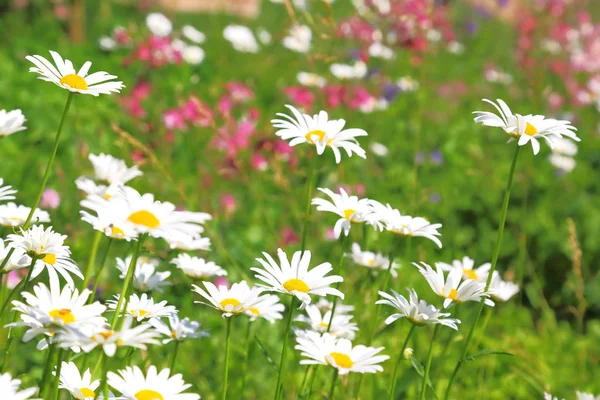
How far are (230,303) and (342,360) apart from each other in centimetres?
25

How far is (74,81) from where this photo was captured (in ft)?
4.73

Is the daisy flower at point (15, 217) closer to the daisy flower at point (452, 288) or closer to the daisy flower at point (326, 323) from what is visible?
the daisy flower at point (326, 323)

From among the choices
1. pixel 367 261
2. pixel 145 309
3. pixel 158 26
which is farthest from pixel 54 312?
pixel 158 26

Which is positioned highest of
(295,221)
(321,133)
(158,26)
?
(158,26)

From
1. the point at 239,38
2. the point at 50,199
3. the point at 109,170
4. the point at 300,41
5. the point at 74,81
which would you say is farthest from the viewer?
the point at 239,38

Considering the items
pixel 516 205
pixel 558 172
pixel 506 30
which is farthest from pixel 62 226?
pixel 506 30

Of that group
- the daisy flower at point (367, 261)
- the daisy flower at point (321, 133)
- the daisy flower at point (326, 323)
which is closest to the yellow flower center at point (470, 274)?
the daisy flower at point (367, 261)

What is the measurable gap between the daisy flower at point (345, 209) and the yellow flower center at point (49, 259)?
1.74 feet

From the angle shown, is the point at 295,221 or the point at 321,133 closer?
the point at 321,133

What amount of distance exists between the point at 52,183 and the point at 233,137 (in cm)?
105

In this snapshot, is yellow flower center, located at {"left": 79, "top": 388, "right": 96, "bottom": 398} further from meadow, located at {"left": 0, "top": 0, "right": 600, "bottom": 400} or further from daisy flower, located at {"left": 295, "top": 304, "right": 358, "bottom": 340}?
daisy flower, located at {"left": 295, "top": 304, "right": 358, "bottom": 340}

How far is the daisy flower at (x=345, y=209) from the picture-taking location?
1.58 m

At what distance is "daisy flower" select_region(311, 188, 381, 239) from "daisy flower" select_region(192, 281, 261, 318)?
220 mm

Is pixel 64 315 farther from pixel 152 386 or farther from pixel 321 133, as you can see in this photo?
pixel 321 133
